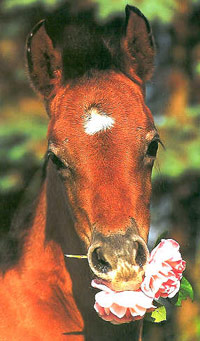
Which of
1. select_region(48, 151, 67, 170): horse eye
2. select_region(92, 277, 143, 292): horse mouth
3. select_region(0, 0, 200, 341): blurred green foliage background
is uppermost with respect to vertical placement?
select_region(48, 151, 67, 170): horse eye

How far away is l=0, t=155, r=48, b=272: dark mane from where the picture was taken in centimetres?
287

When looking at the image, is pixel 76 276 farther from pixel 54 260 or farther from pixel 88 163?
pixel 88 163

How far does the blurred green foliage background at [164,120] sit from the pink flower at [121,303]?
174 cm

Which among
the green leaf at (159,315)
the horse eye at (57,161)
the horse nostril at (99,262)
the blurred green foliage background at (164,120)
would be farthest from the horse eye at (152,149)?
the blurred green foliage background at (164,120)

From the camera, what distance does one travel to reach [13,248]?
291cm

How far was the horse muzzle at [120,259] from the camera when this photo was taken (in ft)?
7.02

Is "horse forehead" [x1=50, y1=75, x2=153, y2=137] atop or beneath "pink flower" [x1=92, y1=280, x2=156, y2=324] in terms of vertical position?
atop

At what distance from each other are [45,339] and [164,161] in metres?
1.91

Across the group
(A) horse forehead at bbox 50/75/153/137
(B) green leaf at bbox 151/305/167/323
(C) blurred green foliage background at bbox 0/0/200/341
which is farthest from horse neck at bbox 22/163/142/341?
(C) blurred green foliage background at bbox 0/0/200/341

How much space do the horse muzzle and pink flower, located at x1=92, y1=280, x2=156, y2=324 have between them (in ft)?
0.07

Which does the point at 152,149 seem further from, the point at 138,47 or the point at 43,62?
the point at 43,62

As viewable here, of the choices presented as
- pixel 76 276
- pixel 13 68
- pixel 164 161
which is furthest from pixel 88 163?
pixel 13 68

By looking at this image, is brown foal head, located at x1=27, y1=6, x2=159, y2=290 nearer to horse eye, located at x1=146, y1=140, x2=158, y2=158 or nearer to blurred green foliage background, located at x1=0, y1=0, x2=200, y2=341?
horse eye, located at x1=146, y1=140, x2=158, y2=158

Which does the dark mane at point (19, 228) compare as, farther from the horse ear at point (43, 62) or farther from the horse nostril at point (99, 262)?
the horse nostril at point (99, 262)
